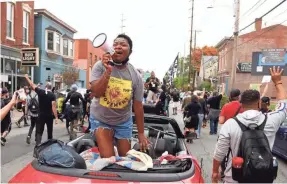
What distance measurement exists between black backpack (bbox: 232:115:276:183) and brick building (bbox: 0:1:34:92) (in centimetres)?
1747

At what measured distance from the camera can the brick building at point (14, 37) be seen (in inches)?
754

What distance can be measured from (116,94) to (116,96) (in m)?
0.02

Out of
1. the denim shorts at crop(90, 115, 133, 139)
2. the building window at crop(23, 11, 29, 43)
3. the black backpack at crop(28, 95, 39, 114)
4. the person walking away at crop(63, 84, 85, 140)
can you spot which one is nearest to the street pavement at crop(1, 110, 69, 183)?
the person walking away at crop(63, 84, 85, 140)

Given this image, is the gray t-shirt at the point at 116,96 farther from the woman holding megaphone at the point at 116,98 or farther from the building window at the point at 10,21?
the building window at the point at 10,21

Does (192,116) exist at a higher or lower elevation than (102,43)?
lower

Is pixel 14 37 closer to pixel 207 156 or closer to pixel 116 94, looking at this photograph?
pixel 207 156

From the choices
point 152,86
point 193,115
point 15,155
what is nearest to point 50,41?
point 152,86

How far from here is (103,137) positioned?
315cm

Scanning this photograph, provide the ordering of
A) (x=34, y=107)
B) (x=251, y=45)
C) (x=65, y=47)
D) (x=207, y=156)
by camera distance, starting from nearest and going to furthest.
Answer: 1. (x=207, y=156)
2. (x=34, y=107)
3. (x=65, y=47)
4. (x=251, y=45)

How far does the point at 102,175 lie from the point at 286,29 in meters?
41.5

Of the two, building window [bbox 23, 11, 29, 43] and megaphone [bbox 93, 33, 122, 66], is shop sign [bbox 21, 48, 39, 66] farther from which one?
megaphone [bbox 93, 33, 122, 66]

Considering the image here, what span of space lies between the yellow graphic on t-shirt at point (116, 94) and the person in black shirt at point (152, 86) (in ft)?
25.8

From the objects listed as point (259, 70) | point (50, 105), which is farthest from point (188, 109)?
point (259, 70)

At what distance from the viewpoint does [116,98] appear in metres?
3.13
